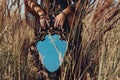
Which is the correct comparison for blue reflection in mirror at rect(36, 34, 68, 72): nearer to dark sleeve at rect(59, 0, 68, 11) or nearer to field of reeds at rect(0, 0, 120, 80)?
field of reeds at rect(0, 0, 120, 80)

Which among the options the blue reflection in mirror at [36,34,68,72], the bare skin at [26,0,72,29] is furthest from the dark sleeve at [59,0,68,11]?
the blue reflection in mirror at [36,34,68,72]

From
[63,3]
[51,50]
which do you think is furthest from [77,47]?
[63,3]

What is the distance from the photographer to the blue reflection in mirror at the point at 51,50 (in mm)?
2012

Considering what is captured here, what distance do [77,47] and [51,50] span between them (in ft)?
0.44

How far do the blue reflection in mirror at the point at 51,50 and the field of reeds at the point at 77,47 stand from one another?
0.05 metres

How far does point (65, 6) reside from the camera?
2.08 metres

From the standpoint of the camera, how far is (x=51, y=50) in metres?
2.04

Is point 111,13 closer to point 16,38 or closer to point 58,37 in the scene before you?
point 58,37

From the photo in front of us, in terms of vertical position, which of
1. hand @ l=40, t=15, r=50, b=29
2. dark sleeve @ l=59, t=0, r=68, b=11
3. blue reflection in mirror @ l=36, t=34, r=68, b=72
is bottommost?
blue reflection in mirror @ l=36, t=34, r=68, b=72

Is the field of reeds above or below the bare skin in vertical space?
below

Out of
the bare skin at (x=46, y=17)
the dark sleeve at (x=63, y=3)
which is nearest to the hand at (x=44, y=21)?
the bare skin at (x=46, y=17)

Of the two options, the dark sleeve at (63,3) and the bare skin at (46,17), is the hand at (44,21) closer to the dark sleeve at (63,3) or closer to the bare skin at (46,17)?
the bare skin at (46,17)

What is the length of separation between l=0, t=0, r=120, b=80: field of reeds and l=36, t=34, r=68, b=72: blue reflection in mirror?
45mm

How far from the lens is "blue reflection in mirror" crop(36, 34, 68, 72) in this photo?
201 cm
